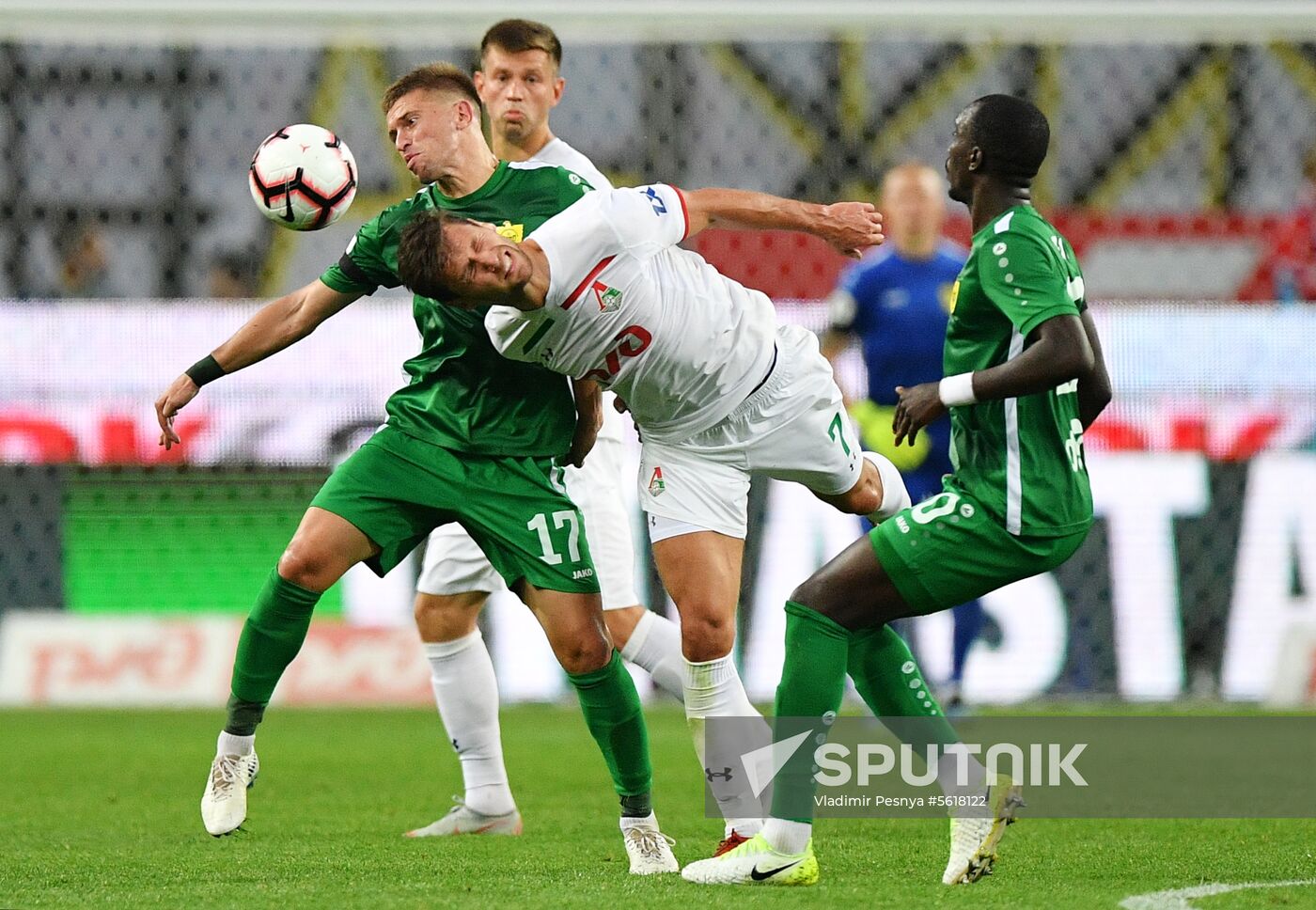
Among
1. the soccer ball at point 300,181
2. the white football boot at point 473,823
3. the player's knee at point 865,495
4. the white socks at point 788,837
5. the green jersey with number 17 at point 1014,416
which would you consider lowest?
the white football boot at point 473,823

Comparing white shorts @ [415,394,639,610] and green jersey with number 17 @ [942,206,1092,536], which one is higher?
green jersey with number 17 @ [942,206,1092,536]

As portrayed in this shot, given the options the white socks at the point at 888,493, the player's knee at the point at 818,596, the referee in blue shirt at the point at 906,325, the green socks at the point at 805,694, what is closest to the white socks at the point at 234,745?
the green socks at the point at 805,694

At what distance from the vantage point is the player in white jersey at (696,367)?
411 cm

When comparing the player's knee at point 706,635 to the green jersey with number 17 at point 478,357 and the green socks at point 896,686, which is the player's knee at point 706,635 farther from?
the green jersey with number 17 at point 478,357

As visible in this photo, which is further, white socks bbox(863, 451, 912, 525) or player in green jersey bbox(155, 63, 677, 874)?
white socks bbox(863, 451, 912, 525)

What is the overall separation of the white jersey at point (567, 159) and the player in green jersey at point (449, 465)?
35cm

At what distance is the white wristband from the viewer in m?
3.82

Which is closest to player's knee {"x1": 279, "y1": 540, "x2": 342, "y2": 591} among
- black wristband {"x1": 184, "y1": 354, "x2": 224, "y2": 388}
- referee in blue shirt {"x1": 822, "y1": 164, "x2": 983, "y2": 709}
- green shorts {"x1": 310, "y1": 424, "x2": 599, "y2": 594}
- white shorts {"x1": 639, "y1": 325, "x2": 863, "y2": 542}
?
green shorts {"x1": 310, "y1": 424, "x2": 599, "y2": 594}

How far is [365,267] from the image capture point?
15.1ft

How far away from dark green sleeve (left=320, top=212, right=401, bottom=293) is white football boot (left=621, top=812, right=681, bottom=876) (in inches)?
60.0

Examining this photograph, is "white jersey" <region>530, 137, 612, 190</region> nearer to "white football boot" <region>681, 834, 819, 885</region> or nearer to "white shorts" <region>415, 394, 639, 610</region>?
"white shorts" <region>415, 394, 639, 610</region>

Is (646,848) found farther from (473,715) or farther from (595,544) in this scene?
(595,544)

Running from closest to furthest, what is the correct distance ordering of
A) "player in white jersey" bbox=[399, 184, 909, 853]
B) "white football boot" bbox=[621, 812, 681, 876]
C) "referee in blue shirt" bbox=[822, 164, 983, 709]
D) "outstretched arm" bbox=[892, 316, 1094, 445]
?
"outstretched arm" bbox=[892, 316, 1094, 445]
"player in white jersey" bbox=[399, 184, 909, 853]
"white football boot" bbox=[621, 812, 681, 876]
"referee in blue shirt" bbox=[822, 164, 983, 709]

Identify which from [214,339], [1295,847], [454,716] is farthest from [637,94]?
[1295,847]
